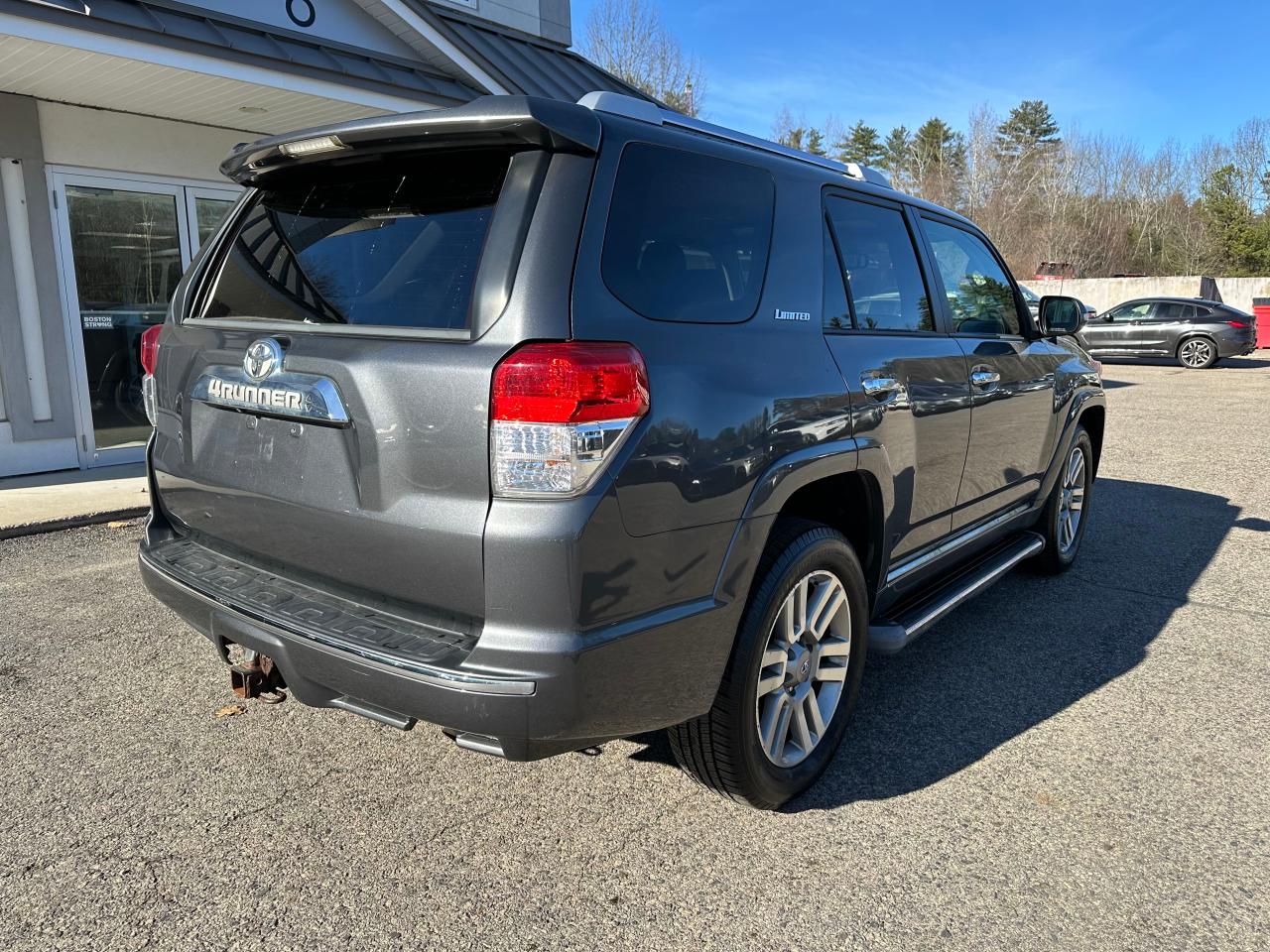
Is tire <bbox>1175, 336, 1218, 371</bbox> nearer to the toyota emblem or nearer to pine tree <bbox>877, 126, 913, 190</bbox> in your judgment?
the toyota emblem

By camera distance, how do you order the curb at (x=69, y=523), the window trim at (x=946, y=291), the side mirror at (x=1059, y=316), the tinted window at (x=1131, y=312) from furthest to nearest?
1. the tinted window at (x=1131, y=312)
2. the curb at (x=69, y=523)
3. the side mirror at (x=1059, y=316)
4. the window trim at (x=946, y=291)

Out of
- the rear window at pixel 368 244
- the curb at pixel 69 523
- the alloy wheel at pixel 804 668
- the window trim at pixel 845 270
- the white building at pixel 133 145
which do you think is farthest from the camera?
the white building at pixel 133 145

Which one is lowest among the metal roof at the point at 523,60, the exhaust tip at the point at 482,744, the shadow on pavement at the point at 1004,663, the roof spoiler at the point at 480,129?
the shadow on pavement at the point at 1004,663

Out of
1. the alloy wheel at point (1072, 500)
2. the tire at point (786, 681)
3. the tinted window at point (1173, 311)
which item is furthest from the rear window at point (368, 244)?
the tinted window at point (1173, 311)

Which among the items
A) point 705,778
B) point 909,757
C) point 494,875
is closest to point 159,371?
point 494,875

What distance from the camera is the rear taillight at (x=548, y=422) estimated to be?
2.02 metres

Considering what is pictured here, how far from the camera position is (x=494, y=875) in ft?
8.05

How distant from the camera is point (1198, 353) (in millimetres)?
20438

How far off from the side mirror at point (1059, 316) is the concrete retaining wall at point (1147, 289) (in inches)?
1497

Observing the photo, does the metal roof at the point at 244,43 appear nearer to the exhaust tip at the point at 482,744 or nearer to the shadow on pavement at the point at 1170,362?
the exhaust tip at the point at 482,744

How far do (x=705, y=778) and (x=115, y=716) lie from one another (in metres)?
2.16

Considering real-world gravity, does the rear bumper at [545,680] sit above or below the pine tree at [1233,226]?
below

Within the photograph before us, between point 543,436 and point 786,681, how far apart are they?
1244 millimetres

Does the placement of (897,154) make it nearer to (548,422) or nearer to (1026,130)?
(1026,130)
